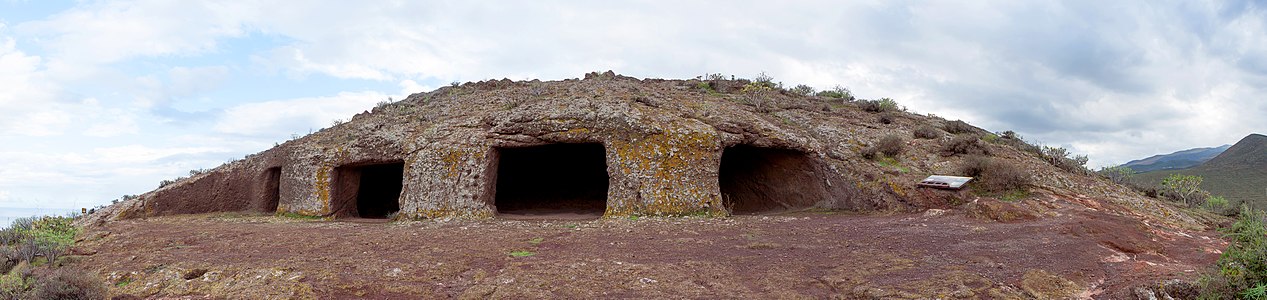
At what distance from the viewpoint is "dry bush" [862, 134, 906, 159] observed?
13.9 metres

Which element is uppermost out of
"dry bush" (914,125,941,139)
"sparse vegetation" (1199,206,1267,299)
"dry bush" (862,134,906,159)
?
"dry bush" (914,125,941,139)

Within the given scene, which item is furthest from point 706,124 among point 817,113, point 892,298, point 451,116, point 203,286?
point 203,286

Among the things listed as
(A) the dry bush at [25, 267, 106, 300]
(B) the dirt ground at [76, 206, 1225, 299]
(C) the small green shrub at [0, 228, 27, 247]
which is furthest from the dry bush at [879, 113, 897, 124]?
(C) the small green shrub at [0, 228, 27, 247]

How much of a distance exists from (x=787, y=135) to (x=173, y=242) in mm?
11366

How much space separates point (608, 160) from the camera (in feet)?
41.5

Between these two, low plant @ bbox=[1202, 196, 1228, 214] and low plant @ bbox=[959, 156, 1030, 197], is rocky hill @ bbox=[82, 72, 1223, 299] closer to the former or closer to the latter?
low plant @ bbox=[959, 156, 1030, 197]

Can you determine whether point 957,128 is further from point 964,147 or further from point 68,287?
point 68,287

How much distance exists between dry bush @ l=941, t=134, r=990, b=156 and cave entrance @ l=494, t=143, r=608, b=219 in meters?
8.85

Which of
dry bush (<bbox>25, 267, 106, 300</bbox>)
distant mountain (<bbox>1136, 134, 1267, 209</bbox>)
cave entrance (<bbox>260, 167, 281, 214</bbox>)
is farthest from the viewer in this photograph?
distant mountain (<bbox>1136, 134, 1267, 209</bbox>)

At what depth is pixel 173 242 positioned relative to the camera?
9633 millimetres

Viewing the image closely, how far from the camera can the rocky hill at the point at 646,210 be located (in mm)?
6680

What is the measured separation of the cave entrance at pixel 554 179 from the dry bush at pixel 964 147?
885cm

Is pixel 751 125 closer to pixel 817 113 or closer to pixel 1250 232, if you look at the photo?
pixel 817 113

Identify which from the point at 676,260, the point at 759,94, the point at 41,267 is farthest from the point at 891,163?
the point at 41,267
